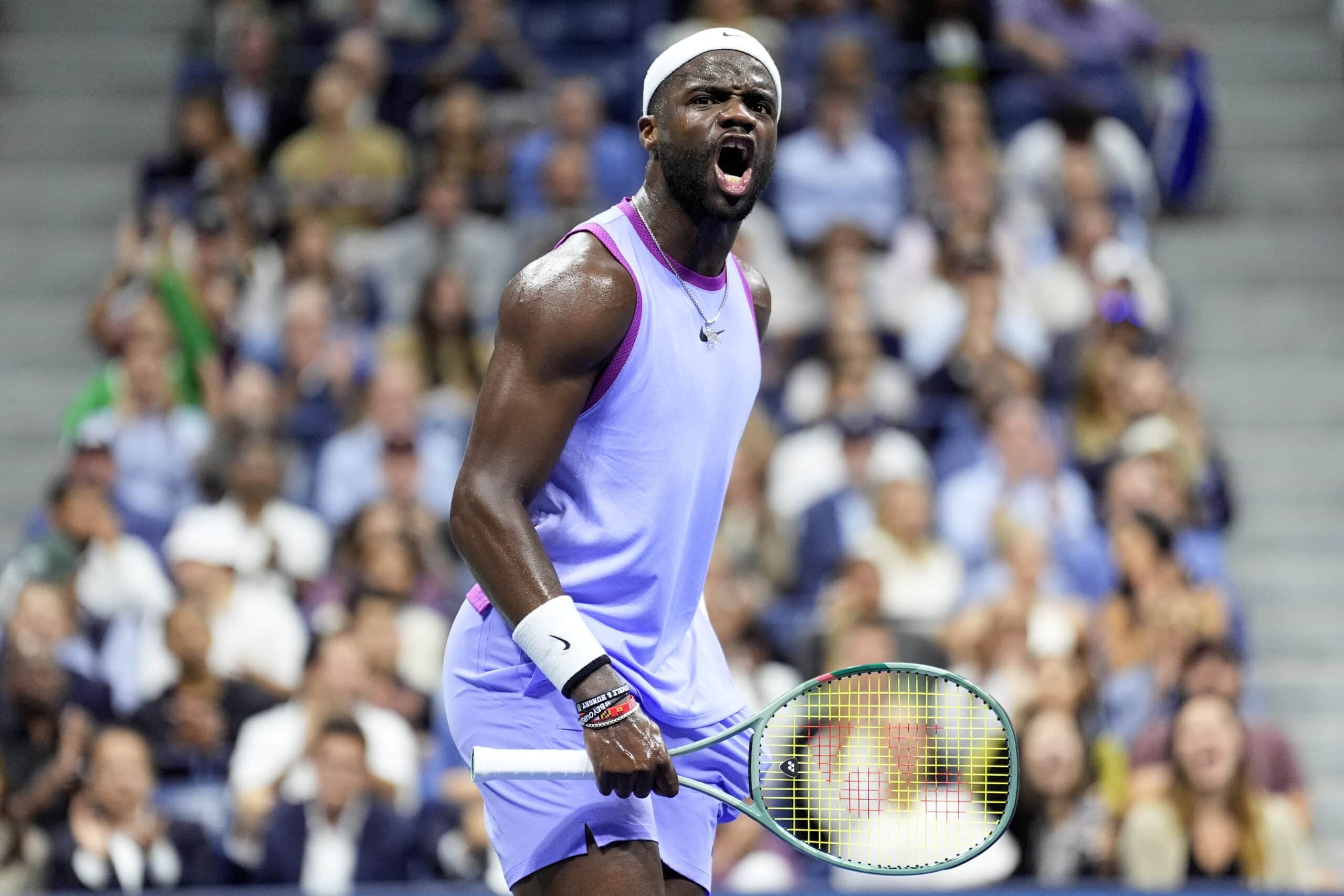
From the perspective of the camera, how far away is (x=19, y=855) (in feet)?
23.3

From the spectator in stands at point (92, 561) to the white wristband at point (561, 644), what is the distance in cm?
494

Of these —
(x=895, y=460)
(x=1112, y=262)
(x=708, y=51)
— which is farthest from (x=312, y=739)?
(x=1112, y=262)

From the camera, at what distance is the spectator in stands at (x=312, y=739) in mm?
7082

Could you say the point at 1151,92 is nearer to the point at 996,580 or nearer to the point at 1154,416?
the point at 1154,416

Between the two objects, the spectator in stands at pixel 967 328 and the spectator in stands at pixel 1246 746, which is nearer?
the spectator in stands at pixel 1246 746

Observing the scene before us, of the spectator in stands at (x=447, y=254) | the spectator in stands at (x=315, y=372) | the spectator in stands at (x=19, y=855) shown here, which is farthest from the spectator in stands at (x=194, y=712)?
the spectator in stands at (x=447, y=254)

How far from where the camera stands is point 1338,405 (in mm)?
9961

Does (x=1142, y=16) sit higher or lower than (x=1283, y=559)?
higher

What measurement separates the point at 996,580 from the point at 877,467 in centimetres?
77

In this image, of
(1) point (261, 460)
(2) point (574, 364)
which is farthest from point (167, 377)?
(2) point (574, 364)

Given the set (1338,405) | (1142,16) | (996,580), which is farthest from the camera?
(1142,16)

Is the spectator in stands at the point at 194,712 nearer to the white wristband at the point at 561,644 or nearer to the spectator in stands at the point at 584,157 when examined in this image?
the spectator in stands at the point at 584,157

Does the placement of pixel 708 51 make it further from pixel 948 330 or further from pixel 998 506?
pixel 948 330

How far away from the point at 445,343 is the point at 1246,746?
151 inches
